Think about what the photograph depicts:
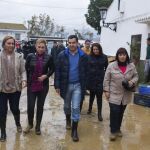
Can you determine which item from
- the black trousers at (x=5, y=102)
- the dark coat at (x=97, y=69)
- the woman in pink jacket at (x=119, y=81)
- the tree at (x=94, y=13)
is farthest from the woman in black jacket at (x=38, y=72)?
the tree at (x=94, y=13)

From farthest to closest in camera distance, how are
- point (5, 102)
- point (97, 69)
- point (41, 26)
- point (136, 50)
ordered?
point (41, 26) < point (136, 50) < point (97, 69) < point (5, 102)

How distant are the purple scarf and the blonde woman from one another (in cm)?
21

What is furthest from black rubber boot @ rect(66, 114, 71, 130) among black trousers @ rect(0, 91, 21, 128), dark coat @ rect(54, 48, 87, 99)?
black trousers @ rect(0, 91, 21, 128)

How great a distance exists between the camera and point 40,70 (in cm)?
719

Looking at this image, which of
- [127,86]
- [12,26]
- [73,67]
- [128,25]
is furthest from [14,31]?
[127,86]

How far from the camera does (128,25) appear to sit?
1712 centimetres

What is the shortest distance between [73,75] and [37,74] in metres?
0.64

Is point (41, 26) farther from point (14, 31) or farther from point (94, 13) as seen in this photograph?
point (94, 13)

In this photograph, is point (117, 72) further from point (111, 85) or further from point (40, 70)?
point (40, 70)

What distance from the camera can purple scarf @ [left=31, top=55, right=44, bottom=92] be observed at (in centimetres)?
717

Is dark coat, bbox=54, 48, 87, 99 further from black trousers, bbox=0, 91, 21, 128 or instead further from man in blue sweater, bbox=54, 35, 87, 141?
black trousers, bbox=0, 91, 21, 128

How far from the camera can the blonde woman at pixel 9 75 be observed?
688 cm

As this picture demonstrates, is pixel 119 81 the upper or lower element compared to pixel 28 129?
upper

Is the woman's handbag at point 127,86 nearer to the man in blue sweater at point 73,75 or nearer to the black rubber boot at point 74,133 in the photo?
the man in blue sweater at point 73,75
